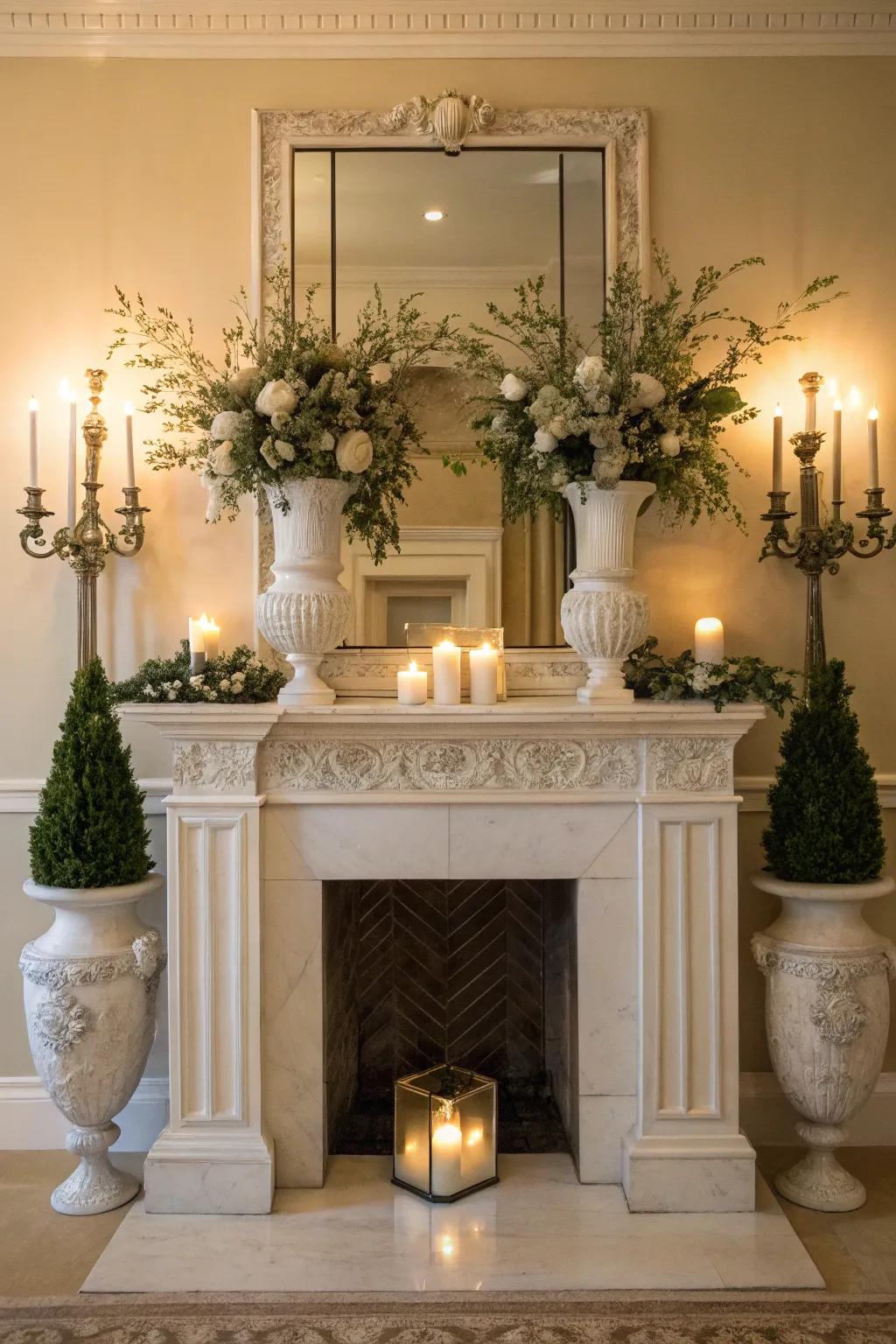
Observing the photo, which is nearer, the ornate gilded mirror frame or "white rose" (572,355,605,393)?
"white rose" (572,355,605,393)

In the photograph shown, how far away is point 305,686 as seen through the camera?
2.53m

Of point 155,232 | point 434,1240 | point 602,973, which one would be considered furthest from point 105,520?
point 434,1240

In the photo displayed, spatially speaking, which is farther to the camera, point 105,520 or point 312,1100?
point 105,520

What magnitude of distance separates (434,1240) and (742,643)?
1.75 metres

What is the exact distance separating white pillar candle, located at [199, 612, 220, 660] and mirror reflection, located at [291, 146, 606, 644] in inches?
15.0

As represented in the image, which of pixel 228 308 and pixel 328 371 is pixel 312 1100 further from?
pixel 228 308

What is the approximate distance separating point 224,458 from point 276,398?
8.0 inches

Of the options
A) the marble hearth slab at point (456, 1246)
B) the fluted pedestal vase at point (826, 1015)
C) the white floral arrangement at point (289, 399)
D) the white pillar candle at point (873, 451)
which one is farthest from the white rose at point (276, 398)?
the marble hearth slab at point (456, 1246)

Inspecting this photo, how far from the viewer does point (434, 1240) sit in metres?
2.31

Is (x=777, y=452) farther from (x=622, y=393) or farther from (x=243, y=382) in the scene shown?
(x=243, y=382)

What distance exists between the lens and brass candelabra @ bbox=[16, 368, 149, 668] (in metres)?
2.76

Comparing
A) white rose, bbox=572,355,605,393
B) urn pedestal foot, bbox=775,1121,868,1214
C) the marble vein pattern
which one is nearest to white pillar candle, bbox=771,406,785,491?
white rose, bbox=572,355,605,393

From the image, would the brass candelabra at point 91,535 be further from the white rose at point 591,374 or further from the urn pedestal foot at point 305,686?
the white rose at point 591,374

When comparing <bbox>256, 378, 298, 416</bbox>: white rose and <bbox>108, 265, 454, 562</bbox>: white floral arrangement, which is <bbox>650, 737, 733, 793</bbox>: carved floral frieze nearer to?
<bbox>108, 265, 454, 562</bbox>: white floral arrangement
